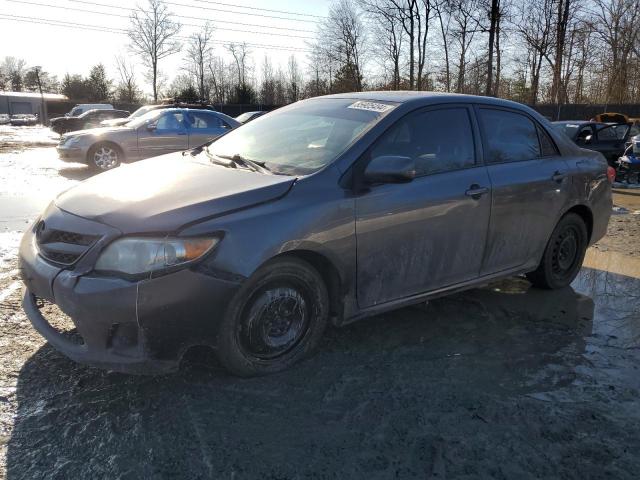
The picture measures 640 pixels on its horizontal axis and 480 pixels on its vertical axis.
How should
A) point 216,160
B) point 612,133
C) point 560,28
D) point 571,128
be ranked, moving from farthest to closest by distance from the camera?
point 560,28 → point 612,133 → point 571,128 → point 216,160

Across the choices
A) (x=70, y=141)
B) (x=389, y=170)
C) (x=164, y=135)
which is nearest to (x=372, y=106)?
(x=389, y=170)

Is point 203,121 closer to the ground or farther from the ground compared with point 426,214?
farther from the ground

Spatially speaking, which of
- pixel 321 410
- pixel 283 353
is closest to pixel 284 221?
pixel 283 353

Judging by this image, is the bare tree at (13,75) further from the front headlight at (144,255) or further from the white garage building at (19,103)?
the front headlight at (144,255)

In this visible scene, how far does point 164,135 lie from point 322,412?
11285 mm

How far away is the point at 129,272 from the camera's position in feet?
8.75

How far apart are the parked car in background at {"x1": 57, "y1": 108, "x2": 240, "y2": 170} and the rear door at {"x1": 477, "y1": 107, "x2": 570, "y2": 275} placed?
961cm

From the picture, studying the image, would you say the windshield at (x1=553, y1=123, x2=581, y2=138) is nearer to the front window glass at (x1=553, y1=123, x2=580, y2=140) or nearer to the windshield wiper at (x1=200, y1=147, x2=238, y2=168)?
the front window glass at (x1=553, y1=123, x2=580, y2=140)

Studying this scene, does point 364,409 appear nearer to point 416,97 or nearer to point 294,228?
point 294,228

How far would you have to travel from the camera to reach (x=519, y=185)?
13.7 feet

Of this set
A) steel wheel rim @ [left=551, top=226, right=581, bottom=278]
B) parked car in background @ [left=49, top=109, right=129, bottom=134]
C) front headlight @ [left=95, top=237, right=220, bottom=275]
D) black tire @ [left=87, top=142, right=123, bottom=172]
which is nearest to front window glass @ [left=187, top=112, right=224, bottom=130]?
black tire @ [left=87, top=142, right=123, bottom=172]

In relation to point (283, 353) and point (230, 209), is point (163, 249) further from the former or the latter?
point (283, 353)

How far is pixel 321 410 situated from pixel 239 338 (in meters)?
0.59

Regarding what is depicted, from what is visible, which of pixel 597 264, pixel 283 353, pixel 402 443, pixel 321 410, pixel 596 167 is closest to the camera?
pixel 402 443
